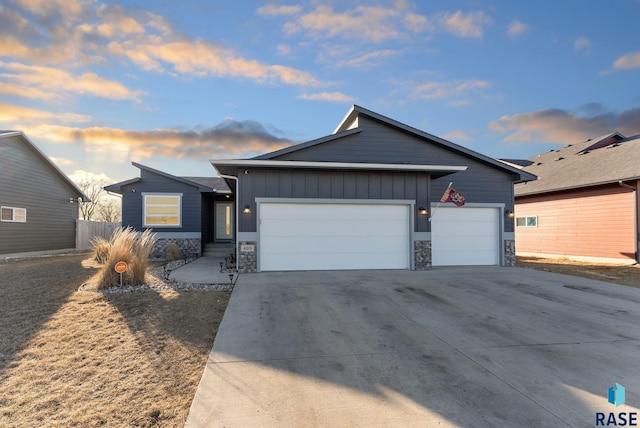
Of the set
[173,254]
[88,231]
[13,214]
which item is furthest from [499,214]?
[88,231]

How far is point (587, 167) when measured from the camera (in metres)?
14.5

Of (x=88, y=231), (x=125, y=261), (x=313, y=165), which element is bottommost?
(x=125, y=261)

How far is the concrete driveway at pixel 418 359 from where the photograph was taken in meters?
2.56

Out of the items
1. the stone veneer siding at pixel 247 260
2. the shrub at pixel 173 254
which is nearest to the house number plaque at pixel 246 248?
the stone veneer siding at pixel 247 260

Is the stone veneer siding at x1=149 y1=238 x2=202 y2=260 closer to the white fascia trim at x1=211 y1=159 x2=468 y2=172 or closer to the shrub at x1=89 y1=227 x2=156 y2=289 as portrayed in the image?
the shrub at x1=89 y1=227 x2=156 y2=289

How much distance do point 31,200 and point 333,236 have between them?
15088 millimetres

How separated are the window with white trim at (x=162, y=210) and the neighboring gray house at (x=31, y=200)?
17.8ft

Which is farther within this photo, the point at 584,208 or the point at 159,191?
the point at 159,191

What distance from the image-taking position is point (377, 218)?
9922 millimetres

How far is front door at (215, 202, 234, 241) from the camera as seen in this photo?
1747cm

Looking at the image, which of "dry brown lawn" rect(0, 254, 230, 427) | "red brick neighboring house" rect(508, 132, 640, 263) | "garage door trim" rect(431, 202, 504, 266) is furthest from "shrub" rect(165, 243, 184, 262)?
"red brick neighboring house" rect(508, 132, 640, 263)

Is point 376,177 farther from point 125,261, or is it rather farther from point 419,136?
point 125,261

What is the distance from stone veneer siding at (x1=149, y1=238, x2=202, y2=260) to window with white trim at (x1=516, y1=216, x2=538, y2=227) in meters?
16.2

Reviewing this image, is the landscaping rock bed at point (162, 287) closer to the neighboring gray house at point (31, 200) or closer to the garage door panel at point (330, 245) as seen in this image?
the garage door panel at point (330, 245)
